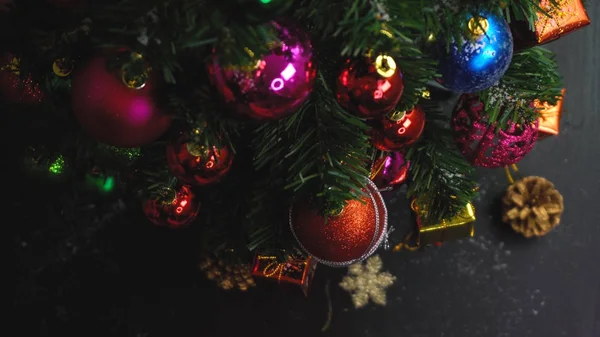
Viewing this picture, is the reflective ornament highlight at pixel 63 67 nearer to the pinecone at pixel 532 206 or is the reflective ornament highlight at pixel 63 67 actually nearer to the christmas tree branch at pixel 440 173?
the christmas tree branch at pixel 440 173

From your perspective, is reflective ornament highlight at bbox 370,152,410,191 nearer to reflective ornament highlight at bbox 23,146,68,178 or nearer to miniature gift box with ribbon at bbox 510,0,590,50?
miniature gift box with ribbon at bbox 510,0,590,50

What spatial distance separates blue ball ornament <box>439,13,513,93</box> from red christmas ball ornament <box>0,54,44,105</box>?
0.46 metres

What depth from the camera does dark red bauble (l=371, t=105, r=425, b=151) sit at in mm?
622

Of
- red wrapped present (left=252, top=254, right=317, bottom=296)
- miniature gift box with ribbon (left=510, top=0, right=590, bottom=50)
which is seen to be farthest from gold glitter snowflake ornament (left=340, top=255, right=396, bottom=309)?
miniature gift box with ribbon (left=510, top=0, right=590, bottom=50)

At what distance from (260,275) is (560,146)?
2.08 feet

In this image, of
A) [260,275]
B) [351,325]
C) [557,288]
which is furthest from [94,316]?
[557,288]

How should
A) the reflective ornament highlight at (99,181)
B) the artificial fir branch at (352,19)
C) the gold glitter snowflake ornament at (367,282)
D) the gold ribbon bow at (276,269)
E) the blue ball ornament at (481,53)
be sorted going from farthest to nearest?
1. the gold glitter snowflake ornament at (367,282)
2. the gold ribbon bow at (276,269)
3. the reflective ornament highlight at (99,181)
4. the blue ball ornament at (481,53)
5. the artificial fir branch at (352,19)

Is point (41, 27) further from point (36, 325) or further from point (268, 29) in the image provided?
point (36, 325)

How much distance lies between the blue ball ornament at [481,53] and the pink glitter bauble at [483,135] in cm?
14

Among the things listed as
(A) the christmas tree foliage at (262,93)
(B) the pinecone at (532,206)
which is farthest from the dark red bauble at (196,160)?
(B) the pinecone at (532,206)

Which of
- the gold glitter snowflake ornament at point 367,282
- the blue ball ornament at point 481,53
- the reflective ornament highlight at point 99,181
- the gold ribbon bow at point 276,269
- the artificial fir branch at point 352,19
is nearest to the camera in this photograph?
the artificial fir branch at point 352,19

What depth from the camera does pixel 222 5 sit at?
1.41 ft

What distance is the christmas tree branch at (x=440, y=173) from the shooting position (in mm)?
680

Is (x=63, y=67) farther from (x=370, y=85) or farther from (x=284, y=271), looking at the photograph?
(x=284, y=271)
